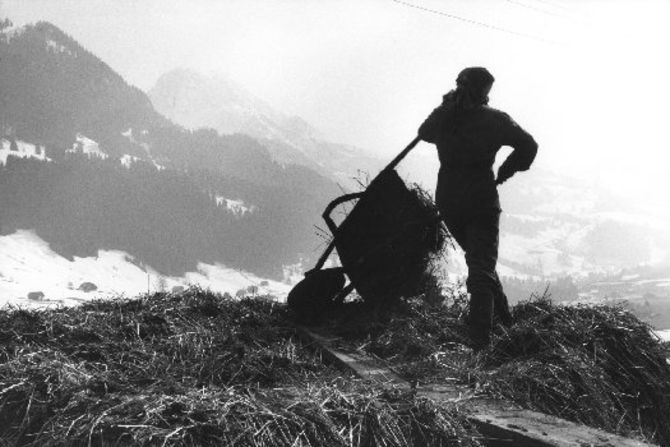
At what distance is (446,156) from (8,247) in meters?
199

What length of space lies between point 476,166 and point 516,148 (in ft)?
1.10

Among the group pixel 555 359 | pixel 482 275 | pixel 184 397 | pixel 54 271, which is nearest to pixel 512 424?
pixel 555 359

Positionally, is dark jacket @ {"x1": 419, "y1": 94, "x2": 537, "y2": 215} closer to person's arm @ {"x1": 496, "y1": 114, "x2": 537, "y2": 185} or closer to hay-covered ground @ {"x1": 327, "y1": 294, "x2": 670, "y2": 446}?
person's arm @ {"x1": 496, "y1": 114, "x2": 537, "y2": 185}

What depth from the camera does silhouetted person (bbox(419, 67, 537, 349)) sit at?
4285 mm

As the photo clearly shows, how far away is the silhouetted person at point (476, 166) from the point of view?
169 inches

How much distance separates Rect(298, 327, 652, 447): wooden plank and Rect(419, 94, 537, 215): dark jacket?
1.94 metres

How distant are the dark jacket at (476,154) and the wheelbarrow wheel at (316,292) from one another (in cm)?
115

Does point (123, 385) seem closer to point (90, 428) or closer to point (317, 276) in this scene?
point (90, 428)

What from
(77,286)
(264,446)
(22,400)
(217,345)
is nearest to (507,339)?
(217,345)

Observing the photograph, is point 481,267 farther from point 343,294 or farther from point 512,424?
point 512,424

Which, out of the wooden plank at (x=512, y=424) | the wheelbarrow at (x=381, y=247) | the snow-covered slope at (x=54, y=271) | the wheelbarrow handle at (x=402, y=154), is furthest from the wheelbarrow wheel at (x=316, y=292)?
the snow-covered slope at (x=54, y=271)

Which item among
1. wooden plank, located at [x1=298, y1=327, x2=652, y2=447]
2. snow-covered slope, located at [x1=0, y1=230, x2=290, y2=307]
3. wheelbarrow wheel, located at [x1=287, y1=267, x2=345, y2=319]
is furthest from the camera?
snow-covered slope, located at [x1=0, y1=230, x2=290, y2=307]

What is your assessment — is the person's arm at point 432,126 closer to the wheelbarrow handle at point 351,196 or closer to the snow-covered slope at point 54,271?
the wheelbarrow handle at point 351,196

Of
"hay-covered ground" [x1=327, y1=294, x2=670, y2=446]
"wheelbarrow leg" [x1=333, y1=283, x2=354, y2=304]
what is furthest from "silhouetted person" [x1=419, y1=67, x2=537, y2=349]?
"wheelbarrow leg" [x1=333, y1=283, x2=354, y2=304]
